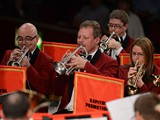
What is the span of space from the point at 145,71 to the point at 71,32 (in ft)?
12.5

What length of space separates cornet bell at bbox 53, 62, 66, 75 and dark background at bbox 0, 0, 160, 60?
131 inches

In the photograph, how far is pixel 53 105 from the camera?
27.5ft

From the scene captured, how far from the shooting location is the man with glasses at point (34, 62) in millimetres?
8094

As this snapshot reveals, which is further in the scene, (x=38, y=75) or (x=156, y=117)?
(x=38, y=75)

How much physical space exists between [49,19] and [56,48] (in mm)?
3384

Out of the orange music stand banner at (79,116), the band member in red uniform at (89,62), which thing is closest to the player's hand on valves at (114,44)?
the band member in red uniform at (89,62)

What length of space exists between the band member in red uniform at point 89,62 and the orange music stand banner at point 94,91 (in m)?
0.51

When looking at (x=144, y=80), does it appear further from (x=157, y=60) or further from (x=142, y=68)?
(x=157, y=60)

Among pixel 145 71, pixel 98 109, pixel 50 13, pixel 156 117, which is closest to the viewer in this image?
pixel 156 117

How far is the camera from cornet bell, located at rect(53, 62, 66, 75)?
7.90m

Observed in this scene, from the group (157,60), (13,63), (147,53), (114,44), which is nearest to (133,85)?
(147,53)

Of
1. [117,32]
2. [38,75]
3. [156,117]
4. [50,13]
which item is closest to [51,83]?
[38,75]

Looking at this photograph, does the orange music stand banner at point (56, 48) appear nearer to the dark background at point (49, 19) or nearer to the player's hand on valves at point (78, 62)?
the player's hand on valves at point (78, 62)

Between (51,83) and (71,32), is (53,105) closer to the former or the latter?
(51,83)
